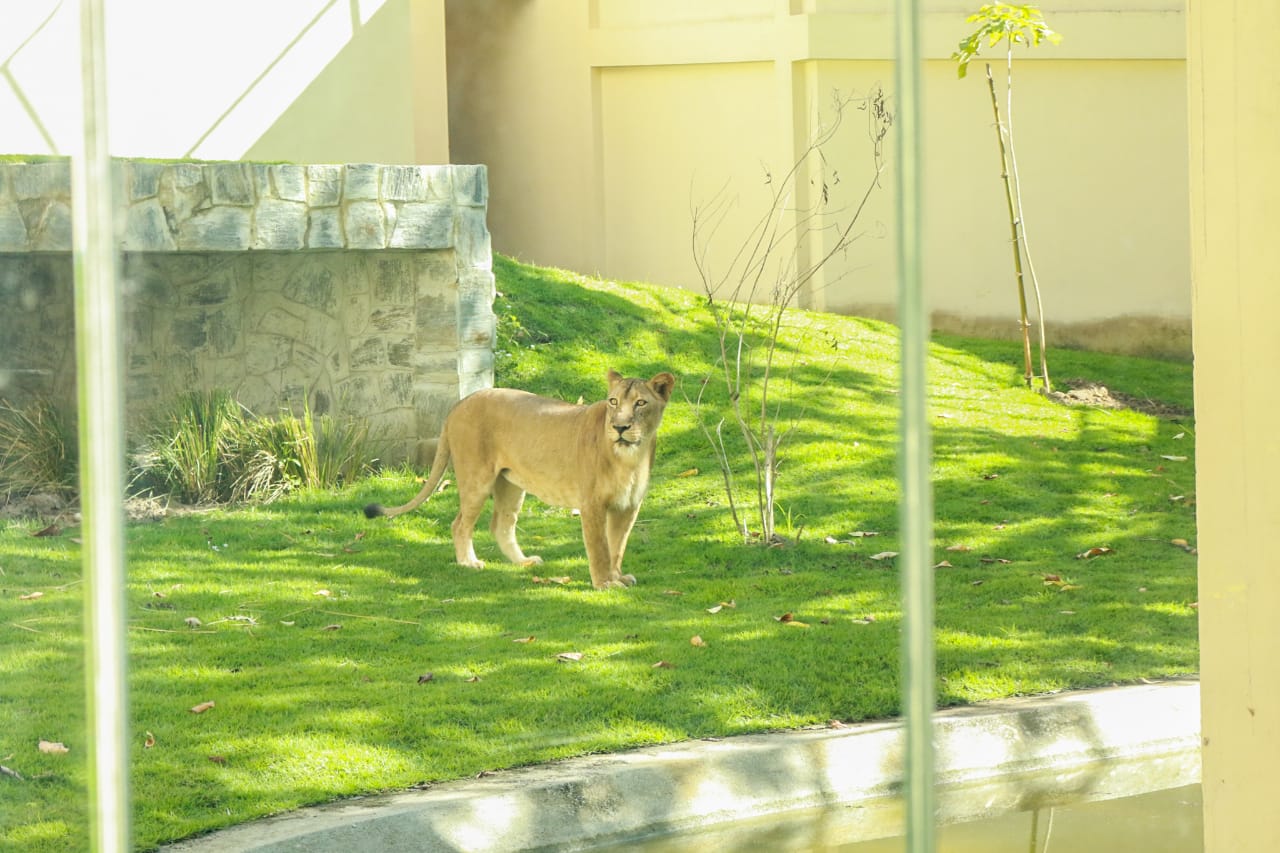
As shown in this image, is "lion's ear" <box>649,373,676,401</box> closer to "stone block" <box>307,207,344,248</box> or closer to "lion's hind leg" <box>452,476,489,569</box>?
"lion's hind leg" <box>452,476,489,569</box>

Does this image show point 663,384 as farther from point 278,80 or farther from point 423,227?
point 278,80

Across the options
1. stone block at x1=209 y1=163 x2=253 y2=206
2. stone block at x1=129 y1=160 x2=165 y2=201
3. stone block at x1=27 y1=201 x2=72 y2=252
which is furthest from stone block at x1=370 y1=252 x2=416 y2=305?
stone block at x1=27 y1=201 x2=72 y2=252

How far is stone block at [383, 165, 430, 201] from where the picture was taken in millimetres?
5449

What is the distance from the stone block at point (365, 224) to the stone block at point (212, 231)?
14.5 inches

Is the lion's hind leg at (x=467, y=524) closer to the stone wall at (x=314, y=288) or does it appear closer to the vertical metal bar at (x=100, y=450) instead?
the stone wall at (x=314, y=288)

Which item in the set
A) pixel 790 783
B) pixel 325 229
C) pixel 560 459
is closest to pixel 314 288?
pixel 325 229

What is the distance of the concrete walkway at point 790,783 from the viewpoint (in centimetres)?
262

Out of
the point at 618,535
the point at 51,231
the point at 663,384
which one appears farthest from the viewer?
the point at 618,535

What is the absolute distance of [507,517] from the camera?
474cm

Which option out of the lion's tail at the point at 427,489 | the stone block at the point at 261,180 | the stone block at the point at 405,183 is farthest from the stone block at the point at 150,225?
the lion's tail at the point at 427,489

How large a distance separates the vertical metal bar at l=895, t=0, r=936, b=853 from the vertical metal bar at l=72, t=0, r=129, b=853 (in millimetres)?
783

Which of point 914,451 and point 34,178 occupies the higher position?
point 34,178

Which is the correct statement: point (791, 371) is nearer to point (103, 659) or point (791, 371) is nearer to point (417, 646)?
point (417, 646)

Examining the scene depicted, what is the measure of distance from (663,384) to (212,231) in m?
1.86
